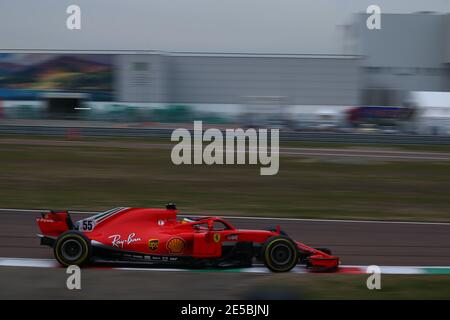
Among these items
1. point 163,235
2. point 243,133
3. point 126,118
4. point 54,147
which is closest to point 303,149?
point 243,133

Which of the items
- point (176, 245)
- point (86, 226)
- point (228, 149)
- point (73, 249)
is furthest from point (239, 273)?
point (228, 149)

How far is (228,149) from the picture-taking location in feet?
83.7

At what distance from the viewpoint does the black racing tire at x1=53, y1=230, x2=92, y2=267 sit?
318 inches

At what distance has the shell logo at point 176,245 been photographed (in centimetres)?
822

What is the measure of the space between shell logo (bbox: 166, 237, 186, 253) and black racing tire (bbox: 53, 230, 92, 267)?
3.16 ft

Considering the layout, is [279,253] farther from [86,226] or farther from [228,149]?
[228,149]

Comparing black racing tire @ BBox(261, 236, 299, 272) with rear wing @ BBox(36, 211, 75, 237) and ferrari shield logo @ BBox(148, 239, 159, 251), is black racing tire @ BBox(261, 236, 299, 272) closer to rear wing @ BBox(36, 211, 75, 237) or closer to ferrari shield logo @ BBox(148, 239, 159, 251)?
ferrari shield logo @ BBox(148, 239, 159, 251)

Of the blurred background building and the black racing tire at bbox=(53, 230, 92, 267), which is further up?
the blurred background building

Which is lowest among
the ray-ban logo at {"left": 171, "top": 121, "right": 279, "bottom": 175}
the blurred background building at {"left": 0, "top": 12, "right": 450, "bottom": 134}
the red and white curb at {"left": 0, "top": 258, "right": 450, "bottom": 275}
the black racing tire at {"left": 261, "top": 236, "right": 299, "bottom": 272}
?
the red and white curb at {"left": 0, "top": 258, "right": 450, "bottom": 275}

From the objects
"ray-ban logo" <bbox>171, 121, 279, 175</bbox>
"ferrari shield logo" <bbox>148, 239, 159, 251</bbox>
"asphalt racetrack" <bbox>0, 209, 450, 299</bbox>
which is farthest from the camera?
"ray-ban logo" <bbox>171, 121, 279, 175</bbox>

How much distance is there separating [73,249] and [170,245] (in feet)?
3.84

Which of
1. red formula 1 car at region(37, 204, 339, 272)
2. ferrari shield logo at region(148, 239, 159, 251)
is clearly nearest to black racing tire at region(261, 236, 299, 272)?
red formula 1 car at region(37, 204, 339, 272)
